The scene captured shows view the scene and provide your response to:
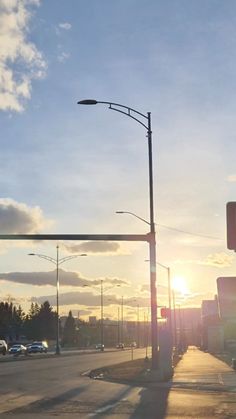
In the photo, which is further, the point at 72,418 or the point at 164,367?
the point at 164,367

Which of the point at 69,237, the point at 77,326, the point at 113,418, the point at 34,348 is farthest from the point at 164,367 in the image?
the point at 77,326

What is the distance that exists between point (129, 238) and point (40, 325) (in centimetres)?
15426

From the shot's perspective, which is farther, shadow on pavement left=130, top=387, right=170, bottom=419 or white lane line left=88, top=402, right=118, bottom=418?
shadow on pavement left=130, top=387, right=170, bottom=419

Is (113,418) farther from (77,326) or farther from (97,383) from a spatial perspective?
(77,326)

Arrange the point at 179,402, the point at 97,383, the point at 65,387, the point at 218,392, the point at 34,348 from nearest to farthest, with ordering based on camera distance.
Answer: the point at 179,402 < the point at 218,392 < the point at 65,387 < the point at 97,383 < the point at 34,348

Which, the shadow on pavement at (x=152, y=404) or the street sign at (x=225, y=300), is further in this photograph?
the street sign at (x=225, y=300)

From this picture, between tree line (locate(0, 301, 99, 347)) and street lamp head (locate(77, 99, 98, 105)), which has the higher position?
street lamp head (locate(77, 99, 98, 105))

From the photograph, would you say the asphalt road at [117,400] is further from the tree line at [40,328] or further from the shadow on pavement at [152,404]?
the tree line at [40,328]

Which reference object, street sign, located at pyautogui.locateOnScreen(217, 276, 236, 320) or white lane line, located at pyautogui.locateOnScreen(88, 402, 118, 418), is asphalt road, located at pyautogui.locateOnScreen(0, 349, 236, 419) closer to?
white lane line, located at pyautogui.locateOnScreen(88, 402, 118, 418)

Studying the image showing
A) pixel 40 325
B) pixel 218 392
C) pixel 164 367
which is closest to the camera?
pixel 218 392

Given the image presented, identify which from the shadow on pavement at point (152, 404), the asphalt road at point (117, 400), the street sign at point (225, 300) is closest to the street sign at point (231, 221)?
the asphalt road at point (117, 400)

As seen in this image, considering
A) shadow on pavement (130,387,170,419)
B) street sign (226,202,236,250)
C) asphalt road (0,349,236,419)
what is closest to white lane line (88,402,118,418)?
asphalt road (0,349,236,419)

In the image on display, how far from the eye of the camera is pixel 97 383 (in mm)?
27406

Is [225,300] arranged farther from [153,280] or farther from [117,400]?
[117,400]
